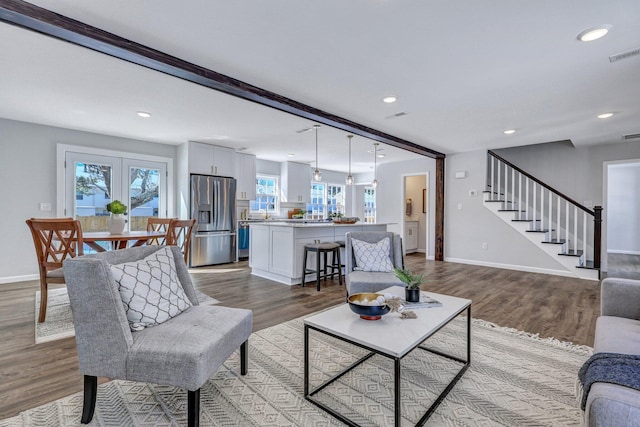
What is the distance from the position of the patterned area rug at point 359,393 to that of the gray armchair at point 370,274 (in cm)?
64

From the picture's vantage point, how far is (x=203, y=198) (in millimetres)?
5852

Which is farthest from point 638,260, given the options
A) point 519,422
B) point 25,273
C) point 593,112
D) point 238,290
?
point 25,273

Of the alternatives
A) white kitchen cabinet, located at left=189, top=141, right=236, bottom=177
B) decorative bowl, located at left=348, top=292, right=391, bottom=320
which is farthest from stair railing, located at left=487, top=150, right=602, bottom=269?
white kitchen cabinet, located at left=189, top=141, right=236, bottom=177

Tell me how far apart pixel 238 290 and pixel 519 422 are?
325 cm

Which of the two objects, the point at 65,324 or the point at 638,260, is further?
the point at 638,260

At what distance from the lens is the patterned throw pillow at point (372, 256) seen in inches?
129

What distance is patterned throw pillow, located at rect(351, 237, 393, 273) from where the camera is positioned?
327cm

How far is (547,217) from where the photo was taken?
6.10 m

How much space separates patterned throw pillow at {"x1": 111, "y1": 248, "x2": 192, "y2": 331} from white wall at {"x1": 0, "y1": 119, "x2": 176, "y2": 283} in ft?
13.8

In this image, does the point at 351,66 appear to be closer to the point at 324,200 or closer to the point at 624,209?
the point at 324,200

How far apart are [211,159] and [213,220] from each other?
1.22m

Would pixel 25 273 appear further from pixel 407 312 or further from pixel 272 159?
pixel 407 312

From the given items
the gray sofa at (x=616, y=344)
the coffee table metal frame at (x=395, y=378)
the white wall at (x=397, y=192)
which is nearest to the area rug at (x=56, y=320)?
the coffee table metal frame at (x=395, y=378)

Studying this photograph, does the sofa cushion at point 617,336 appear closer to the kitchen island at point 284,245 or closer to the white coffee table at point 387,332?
the white coffee table at point 387,332
